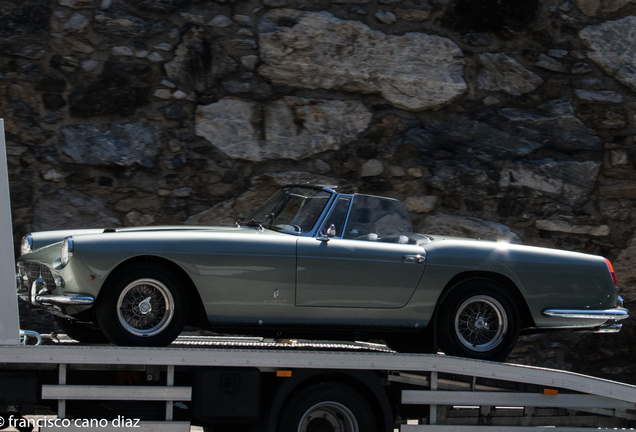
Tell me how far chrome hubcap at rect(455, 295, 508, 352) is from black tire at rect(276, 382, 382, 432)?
916mm

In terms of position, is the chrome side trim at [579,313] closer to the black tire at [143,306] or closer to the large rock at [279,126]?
the black tire at [143,306]

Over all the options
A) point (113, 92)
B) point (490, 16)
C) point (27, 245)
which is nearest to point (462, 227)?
point (490, 16)

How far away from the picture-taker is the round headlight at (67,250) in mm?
3938

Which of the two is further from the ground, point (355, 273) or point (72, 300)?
point (355, 273)

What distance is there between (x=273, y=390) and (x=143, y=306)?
3.23 feet

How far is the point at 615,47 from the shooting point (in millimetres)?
7555

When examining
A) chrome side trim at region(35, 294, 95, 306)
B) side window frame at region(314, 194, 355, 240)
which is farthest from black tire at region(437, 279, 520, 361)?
chrome side trim at region(35, 294, 95, 306)

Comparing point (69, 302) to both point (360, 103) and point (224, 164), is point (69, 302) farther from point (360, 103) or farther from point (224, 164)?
point (360, 103)

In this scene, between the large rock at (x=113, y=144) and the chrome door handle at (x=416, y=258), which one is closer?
the chrome door handle at (x=416, y=258)

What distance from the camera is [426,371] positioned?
4195 mm

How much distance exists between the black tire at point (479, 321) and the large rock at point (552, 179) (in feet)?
9.48

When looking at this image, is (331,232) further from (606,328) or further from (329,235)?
(606,328)

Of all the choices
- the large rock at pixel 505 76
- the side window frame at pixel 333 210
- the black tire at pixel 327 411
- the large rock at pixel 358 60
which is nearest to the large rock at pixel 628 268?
the large rock at pixel 505 76

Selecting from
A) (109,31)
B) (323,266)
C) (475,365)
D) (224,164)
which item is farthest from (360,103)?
(475,365)
